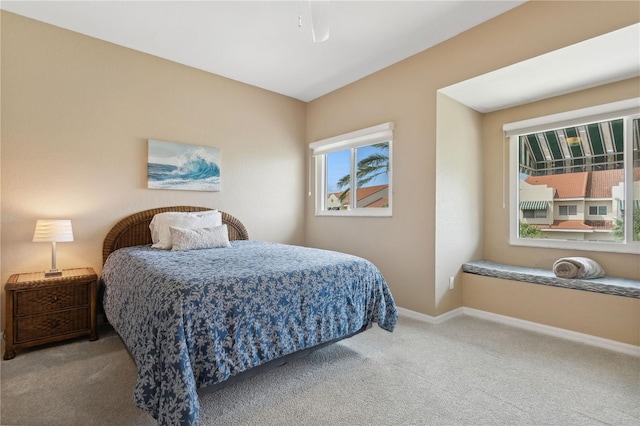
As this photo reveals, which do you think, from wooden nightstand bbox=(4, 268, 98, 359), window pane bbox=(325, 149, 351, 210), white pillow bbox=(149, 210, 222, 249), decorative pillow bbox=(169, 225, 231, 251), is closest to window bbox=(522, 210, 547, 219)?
window pane bbox=(325, 149, 351, 210)

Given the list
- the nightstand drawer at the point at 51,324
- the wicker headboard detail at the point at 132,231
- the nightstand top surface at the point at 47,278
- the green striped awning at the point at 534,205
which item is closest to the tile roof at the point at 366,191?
the green striped awning at the point at 534,205

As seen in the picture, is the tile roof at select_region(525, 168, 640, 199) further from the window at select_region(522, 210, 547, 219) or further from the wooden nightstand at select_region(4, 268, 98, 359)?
the wooden nightstand at select_region(4, 268, 98, 359)

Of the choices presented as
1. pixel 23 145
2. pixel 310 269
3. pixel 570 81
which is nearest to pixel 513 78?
pixel 570 81

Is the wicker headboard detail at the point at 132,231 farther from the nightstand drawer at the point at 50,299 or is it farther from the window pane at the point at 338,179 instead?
the window pane at the point at 338,179

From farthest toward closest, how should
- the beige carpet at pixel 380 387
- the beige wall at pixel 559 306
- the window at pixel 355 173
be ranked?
the window at pixel 355 173
the beige wall at pixel 559 306
the beige carpet at pixel 380 387

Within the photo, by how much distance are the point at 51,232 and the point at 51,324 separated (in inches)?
28.5

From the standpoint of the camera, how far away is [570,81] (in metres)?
2.91

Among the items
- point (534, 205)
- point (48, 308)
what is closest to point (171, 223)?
point (48, 308)

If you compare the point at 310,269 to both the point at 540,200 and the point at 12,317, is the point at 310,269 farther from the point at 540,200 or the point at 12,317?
the point at 540,200

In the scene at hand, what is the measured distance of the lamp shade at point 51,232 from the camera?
2.51 m

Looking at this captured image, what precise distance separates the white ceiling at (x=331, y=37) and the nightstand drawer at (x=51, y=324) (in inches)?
97.8

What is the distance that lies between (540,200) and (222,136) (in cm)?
370

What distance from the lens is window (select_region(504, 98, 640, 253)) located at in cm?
287

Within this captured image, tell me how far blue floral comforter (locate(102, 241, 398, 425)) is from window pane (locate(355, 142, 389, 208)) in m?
1.44
